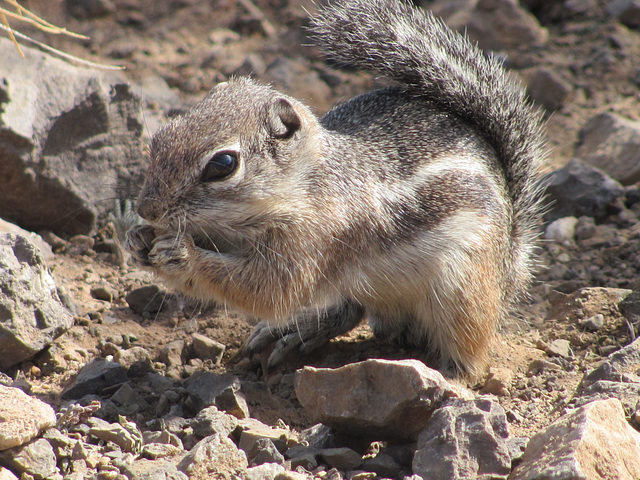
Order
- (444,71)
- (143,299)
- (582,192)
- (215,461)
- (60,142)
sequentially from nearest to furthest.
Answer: (215,461) < (444,71) < (143,299) < (60,142) < (582,192)

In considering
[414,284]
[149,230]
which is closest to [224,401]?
[149,230]

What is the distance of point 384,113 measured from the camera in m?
4.70

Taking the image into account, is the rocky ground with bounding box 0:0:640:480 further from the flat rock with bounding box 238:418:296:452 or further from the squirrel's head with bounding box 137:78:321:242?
the squirrel's head with bounding box 137:78:321:242

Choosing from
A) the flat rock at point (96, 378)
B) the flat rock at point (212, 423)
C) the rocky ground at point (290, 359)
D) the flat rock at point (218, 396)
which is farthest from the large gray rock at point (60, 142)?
the flat rock at point (212, 423)

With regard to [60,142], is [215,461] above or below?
below

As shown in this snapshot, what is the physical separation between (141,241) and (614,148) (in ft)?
14.9

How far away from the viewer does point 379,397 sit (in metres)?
3.29

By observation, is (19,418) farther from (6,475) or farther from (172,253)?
(172,253)

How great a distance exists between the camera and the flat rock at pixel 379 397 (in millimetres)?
3195

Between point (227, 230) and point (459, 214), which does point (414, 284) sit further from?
point (227, 230)

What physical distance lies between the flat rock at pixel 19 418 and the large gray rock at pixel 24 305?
82 cm

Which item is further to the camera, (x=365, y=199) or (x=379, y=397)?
(x=365, y=199)

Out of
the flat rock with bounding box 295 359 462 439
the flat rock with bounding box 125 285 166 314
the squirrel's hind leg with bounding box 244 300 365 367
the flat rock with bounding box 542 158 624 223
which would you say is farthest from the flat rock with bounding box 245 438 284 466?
the flat rock with bounding box 542 158 624 223

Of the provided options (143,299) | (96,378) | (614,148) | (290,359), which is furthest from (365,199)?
(614,148)
